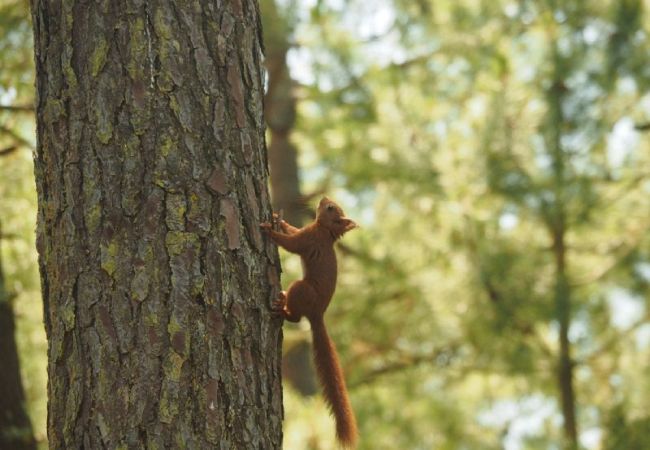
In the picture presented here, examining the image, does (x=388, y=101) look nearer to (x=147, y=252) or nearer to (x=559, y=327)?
(x=559, y=327)

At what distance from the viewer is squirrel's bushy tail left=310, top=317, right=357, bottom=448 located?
98.3 inches

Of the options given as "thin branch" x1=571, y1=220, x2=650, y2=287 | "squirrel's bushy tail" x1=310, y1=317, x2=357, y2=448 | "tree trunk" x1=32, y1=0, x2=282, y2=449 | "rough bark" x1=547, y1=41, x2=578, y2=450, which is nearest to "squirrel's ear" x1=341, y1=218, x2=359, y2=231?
"squirrel's bushy tail" x1=310, y1=317, x2=357, y2=448

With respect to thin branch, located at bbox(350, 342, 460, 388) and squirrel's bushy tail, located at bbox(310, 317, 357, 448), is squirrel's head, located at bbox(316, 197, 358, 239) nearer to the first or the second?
squirrel's bushy tail, located at bbox(310, 317, 357, 448)

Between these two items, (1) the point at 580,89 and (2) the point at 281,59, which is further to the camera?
(2) the point at 281,59

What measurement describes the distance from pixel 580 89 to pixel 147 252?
3842mm

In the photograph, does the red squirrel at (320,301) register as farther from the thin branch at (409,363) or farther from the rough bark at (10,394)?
the thin branch at (409,363)

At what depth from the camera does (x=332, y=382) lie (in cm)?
256

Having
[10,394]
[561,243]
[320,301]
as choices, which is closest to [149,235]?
[320,301]

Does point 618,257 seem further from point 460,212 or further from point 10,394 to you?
point 10,394

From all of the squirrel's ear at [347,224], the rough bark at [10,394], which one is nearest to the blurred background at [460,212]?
the rough bark at [10,394]

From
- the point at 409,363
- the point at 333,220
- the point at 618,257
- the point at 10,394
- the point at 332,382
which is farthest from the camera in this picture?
the point at 409,363

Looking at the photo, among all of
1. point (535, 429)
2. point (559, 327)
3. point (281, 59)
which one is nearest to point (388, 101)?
point (281, 59)

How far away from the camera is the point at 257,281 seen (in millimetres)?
2178

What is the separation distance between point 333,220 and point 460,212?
3.36m
